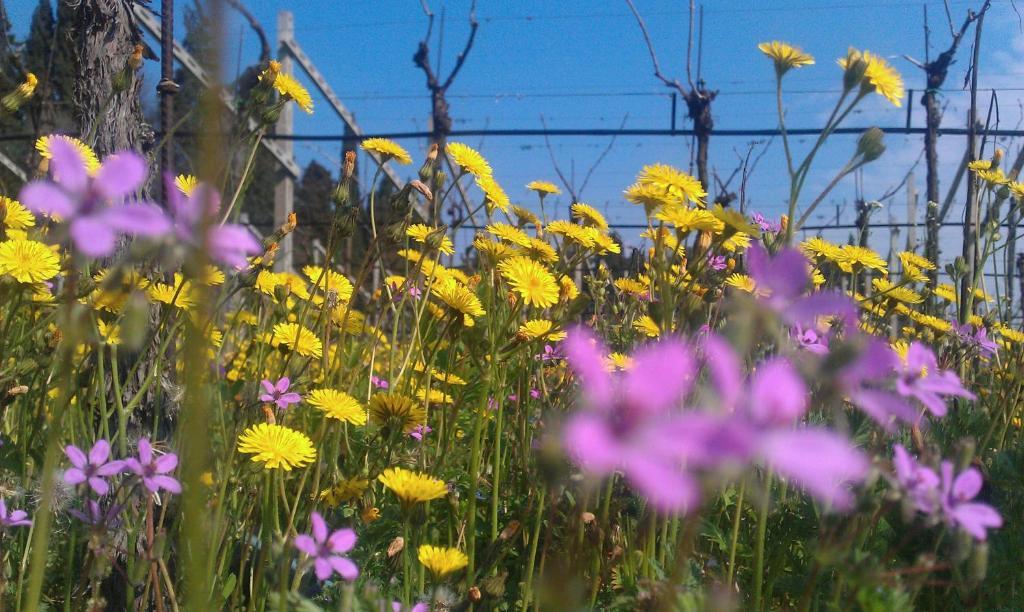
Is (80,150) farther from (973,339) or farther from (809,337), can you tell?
(973,339)

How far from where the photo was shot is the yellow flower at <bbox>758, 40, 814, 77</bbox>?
1135 millimetres

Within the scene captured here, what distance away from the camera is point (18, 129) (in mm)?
5945

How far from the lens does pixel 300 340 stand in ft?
4.84

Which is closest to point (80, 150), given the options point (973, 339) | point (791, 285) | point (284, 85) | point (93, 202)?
point (284, 85)

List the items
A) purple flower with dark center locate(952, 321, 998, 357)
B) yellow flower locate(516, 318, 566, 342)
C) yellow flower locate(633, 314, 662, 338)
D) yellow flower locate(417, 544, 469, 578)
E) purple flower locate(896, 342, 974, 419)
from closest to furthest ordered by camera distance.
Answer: purple flower locate(896, 342, 974, 419), yellow flower locate(417, 544, 469, 578), yellow flower locate(516, 318, 566, 342), yellow flower locate(633, 314, 662, 338), purple flower with dark center locate(952, 321, 998, 357)

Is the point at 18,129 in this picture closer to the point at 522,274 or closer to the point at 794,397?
the point at 522,274

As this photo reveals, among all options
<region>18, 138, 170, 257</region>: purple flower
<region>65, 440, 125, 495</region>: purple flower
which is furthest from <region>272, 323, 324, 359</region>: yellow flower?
<region>18, 138, 170, 257</region>: purple flower

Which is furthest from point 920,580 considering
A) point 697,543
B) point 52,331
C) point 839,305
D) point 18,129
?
point 18,129

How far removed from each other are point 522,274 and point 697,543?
1.82 feet

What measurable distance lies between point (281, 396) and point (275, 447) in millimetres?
229

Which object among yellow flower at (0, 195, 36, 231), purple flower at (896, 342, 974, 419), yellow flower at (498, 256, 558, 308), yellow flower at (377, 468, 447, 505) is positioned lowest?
yellow flower at (377, 468, 447, 505)

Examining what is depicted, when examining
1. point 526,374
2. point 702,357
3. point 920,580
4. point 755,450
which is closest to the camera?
point 755,450

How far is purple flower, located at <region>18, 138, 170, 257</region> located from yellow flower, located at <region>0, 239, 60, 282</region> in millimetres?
787

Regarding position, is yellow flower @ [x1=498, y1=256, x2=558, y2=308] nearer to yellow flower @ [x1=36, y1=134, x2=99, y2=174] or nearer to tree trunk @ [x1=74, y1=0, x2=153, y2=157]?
yellow flower @ [x1=36, y1=134, x2=99, y2=174]
